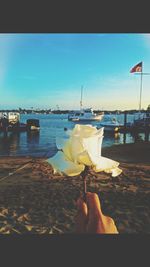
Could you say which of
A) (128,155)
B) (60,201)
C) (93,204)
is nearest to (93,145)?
(93,204)

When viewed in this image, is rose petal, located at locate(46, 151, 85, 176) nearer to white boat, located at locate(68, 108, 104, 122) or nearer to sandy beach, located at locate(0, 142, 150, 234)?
sandy beach, located at locate(0, 142, 150, 234)

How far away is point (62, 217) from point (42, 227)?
314mm

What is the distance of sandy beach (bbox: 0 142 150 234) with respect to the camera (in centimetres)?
307

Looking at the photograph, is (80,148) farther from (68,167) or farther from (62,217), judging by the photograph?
(62,217)

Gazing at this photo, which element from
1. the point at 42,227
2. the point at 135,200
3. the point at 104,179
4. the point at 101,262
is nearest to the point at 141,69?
the point at 104,179

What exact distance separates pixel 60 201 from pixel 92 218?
2.90 meters

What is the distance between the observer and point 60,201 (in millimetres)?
3934

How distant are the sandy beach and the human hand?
4.99 feet

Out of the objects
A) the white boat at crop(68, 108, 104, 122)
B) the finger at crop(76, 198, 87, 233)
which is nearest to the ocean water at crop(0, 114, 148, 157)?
the finger at crop(76, 198, 87, 233)

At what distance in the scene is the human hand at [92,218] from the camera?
109cm

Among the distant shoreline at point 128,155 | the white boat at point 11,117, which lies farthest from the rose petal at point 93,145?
the white boat at point 11,117

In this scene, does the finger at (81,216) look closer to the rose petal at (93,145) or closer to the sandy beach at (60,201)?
the rose petal at (93,145)

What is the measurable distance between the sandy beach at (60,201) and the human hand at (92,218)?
4.99 ft

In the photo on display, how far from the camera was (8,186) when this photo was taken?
5.00m
